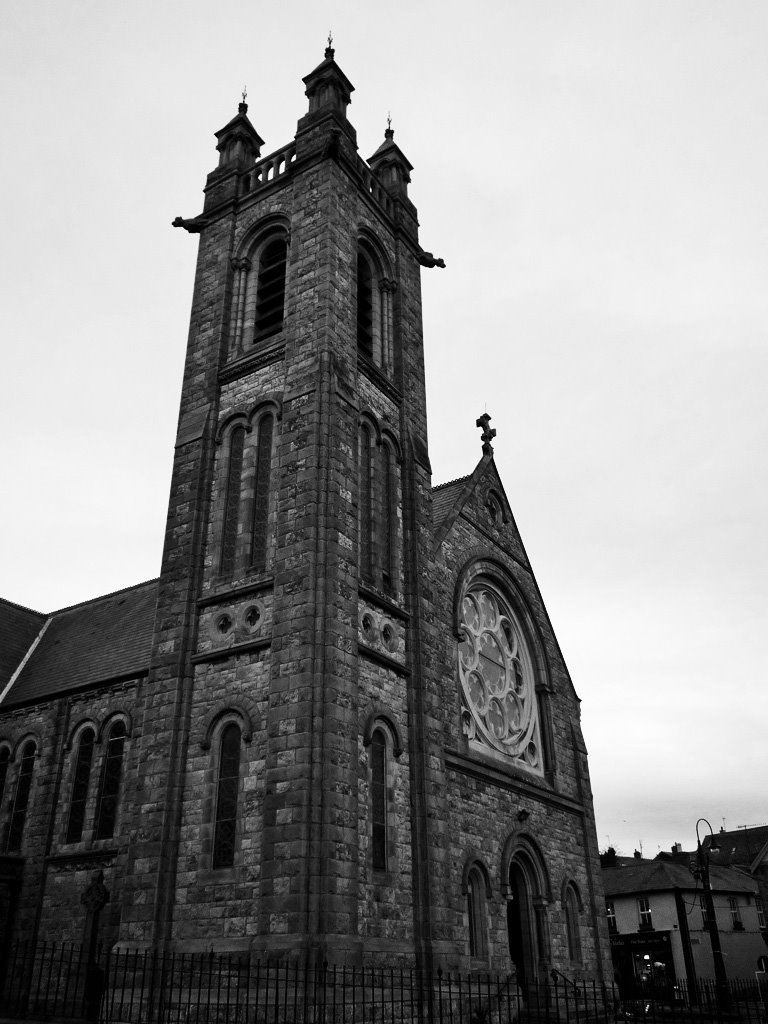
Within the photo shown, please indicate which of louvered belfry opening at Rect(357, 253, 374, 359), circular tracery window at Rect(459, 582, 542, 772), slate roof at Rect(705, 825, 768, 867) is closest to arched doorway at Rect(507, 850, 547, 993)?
circular tracery window at Rect(459, 582, 542, 772)

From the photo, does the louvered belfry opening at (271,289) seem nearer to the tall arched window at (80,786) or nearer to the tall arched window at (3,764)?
the tall arched window at (80,786)

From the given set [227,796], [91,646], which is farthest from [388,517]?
[91,646]

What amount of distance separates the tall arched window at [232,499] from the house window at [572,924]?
13353mm

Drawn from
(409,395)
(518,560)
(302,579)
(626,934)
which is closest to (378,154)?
(409,395)

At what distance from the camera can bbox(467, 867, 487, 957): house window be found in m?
19.3

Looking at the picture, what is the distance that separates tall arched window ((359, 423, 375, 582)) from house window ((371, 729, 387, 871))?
3558 mm

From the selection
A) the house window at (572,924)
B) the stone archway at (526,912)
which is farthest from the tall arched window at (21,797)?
the house window at (572,924)

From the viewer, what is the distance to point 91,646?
26.7 m

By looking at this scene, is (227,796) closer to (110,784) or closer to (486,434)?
(110,784)

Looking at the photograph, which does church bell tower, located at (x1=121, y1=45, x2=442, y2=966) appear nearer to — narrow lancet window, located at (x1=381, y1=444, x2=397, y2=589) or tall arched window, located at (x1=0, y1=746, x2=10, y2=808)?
narrow lancet window, located at (x1=381, y1=444, x2=397, y2=589)

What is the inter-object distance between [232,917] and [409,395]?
13.4m

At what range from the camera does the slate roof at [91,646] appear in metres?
23.9

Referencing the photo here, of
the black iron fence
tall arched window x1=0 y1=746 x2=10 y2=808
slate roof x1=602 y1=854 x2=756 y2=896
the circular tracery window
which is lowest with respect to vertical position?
the black iron fence

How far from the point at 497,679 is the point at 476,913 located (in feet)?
22.0
